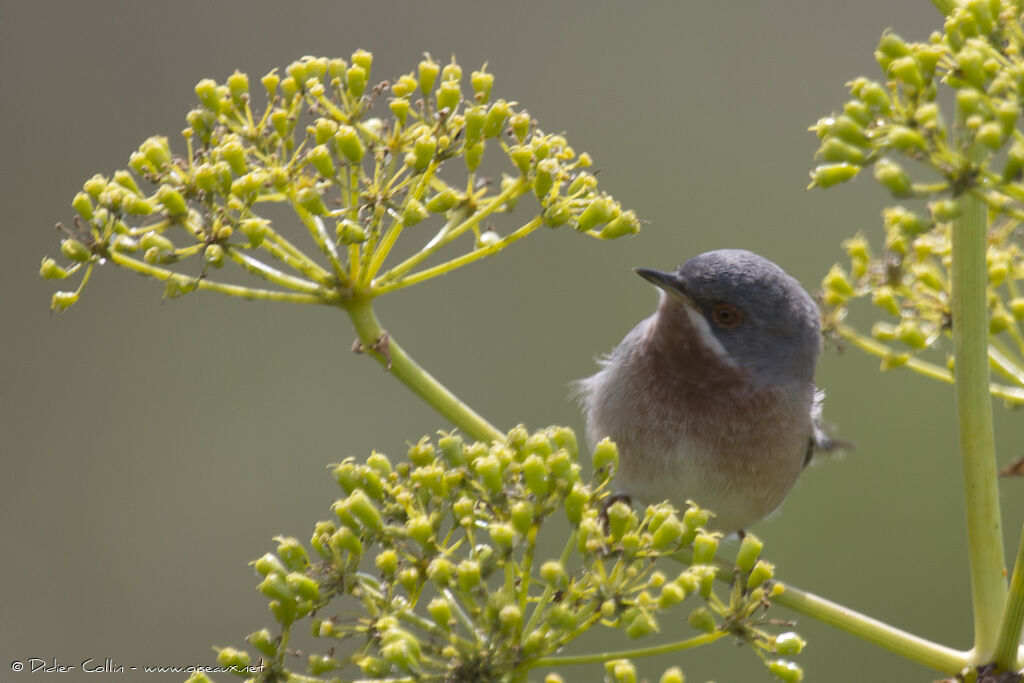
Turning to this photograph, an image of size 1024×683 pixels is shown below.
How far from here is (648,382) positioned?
4.64 meters

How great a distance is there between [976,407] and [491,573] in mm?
1356

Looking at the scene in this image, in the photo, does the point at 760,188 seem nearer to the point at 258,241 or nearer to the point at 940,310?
the point at 940,310

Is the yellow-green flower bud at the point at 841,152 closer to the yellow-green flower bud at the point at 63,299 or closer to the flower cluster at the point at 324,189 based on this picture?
the flower cluster at the point at 324,189

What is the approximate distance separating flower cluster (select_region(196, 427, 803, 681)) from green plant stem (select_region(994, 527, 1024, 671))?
1.61 ft

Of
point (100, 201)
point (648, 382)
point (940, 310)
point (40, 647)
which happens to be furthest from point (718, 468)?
point (40, 647)

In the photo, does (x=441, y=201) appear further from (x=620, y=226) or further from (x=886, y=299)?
(x=886, y=299)

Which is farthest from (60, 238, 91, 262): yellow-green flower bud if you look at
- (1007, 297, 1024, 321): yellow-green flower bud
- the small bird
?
(1007, 297, 1024, 321): yellow-green flower bud

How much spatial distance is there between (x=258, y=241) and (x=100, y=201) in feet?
1.54

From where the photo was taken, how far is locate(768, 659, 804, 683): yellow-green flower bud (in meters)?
2.56

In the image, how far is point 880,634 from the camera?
3102mm

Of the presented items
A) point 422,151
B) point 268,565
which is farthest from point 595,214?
point 268,565

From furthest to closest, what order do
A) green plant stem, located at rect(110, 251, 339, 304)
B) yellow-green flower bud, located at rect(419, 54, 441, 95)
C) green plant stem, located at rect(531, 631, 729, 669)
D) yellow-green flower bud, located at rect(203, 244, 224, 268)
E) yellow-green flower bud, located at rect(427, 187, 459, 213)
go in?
yellow-green flower bud, located at rect(419, 54, 441, 95) < yellow-green flower bud, located at rect(427, 187, 459, 213) < green plant stem, located at rect(110, 251, 339, 304) < yellow-green flower bud, located at rect(203, 244, 224, 268) < green plant stem, located at rect(531, 631, 729, 669)

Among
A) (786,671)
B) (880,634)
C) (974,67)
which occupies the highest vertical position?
(974,67)

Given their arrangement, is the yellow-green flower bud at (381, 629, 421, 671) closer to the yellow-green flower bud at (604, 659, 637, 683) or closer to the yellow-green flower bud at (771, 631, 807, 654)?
the yellow-green flower bud at (604, 659, 637, 683)
